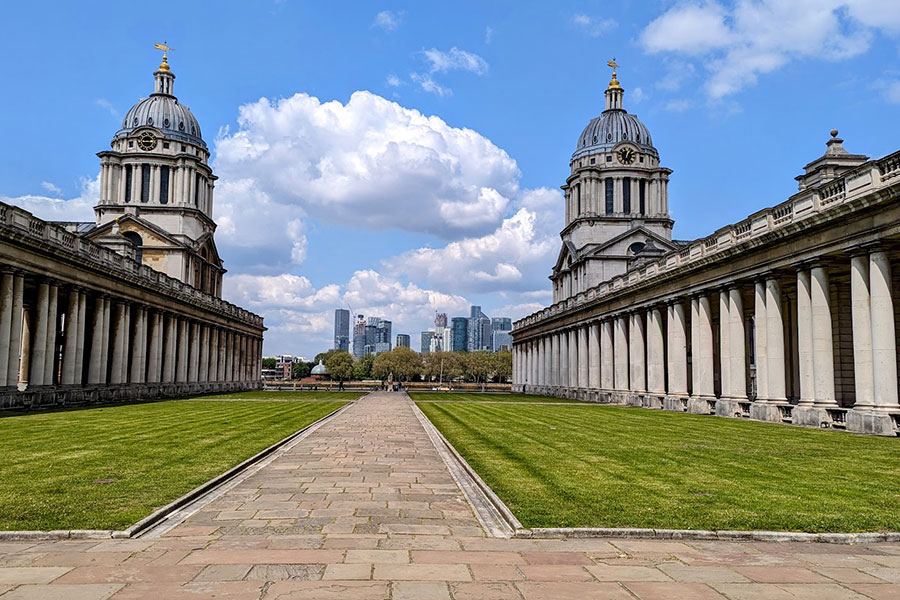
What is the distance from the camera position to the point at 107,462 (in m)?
18.0

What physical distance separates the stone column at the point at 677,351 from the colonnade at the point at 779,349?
0.07 m

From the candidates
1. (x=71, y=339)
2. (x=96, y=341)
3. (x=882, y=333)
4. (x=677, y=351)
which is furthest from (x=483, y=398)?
(x=882, y=333)

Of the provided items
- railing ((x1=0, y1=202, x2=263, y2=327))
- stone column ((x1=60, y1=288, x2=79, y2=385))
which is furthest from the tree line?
stone column ((x1=60, y1=288, x2=79, y2=385))

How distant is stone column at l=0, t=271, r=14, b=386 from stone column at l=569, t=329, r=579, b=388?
53.9 meters

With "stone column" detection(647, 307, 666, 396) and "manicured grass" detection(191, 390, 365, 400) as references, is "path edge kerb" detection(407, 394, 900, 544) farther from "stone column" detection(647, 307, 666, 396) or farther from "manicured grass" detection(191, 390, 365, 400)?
"manicured grass" detection(191, 390, 365, 400)

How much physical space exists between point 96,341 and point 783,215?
4656 cm

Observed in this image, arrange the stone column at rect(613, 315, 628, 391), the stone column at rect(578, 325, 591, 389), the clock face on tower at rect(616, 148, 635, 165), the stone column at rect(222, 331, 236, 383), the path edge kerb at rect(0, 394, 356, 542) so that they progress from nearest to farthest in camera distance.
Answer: the path edge kerb at rect(0, 394, 356, 542), the stone column at rect(613, 315, 628, 391), the stone column at rect(578, 325, 591, 389), the stone column at rect(222, 331, 236, 383), the clock face on tower at rect(616, 148, 635, 165)

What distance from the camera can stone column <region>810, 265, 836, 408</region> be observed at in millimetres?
33812

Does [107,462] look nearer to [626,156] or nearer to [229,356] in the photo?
[229,356]

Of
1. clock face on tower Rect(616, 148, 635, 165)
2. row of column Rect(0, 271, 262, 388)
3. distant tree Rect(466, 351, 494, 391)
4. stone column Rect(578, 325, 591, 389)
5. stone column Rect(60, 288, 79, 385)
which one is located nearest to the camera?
row of column Rect(0, 271, 262, 388)

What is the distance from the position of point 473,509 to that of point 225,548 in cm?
454

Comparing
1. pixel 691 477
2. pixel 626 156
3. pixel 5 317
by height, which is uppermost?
pixel 626 156

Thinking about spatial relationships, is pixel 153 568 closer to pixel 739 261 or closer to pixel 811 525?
pixel 811 525

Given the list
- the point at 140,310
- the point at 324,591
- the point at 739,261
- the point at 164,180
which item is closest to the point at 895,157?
the point at 739,261
